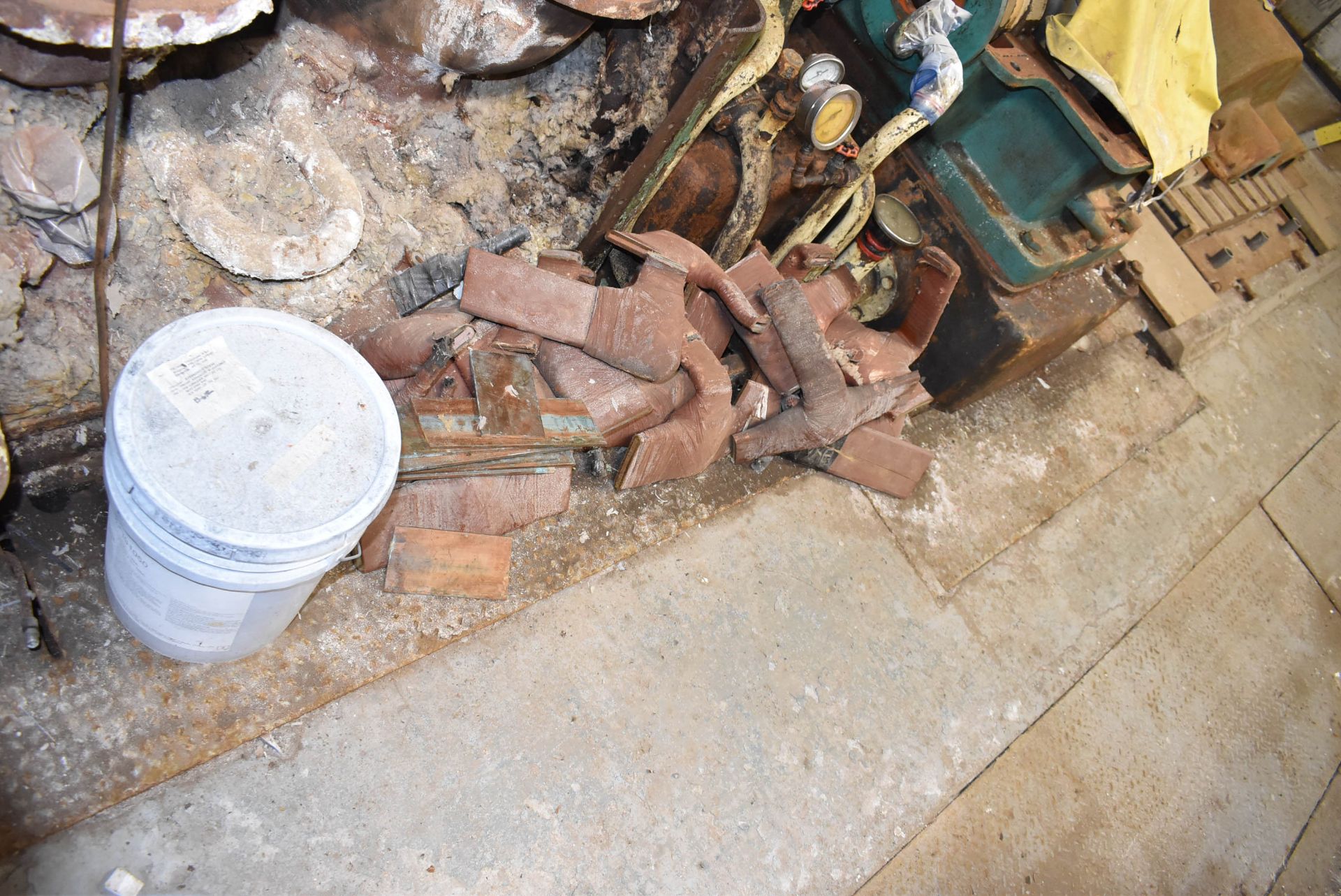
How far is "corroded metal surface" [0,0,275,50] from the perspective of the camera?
54.1 inches

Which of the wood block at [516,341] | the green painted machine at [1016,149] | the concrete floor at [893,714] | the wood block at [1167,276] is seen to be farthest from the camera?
the wood block at [1167,276]

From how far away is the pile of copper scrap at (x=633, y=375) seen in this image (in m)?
2.01

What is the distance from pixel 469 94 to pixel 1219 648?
3704mm

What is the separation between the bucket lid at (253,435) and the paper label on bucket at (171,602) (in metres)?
0.16

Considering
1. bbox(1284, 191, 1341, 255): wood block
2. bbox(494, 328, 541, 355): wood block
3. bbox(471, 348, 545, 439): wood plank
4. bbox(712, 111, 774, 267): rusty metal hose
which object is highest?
bbox(1284, 191, 1341, 255): wood block

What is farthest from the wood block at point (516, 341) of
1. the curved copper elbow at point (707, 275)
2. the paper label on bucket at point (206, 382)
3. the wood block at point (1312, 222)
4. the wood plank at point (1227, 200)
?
the wood block at point (1312, 222)

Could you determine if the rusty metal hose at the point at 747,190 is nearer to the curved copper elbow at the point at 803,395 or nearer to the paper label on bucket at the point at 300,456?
the curved copper elbow at the point at 803,395

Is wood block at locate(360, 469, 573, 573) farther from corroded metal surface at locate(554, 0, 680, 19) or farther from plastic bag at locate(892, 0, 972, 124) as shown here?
plastic bag at locate(892, 0, 972, 124)

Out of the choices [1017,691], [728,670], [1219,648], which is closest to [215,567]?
[728,670]

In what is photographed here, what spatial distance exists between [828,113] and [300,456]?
205 centimetres

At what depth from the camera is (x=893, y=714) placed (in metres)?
2.40

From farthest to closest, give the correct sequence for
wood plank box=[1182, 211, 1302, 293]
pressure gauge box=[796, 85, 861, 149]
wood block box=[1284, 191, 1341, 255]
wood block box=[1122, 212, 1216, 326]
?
wood block box=[1284, 191, 1341, 255]
wood plank box=[1182, 211, 1302, 293]
wood block box=[1122, 212, 1216, 326]
pressure gauge box=[796, 85, 861, 149]

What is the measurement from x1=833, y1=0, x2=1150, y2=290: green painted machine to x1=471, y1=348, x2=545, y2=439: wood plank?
1.97 metres

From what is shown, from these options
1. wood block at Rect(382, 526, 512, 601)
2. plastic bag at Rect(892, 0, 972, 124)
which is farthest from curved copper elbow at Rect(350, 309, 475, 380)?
plastic bag at Rect(892, 0, 972, 124)
